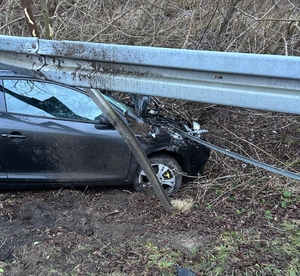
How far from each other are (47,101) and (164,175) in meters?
1.72

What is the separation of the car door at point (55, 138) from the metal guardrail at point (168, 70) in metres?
1.53

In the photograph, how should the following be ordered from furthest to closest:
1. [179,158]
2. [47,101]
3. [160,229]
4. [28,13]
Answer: [179,158] → [28,13] → [47,101] → [160,229]

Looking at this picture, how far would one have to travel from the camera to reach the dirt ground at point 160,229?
8.87 feet

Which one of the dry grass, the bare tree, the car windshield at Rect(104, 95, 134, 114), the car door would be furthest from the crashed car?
the dry grass

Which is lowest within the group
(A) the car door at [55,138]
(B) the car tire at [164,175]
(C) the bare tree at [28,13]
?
(B) the car tire at [164,175]

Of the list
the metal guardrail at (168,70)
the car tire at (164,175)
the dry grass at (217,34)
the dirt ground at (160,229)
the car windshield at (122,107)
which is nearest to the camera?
the metal guardrail at (168,70)

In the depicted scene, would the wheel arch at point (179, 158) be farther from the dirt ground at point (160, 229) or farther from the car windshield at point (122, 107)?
the car windshield at point (122, 107)

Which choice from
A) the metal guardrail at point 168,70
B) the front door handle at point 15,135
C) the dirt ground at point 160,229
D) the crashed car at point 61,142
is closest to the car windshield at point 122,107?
the crashed car at point 61,142

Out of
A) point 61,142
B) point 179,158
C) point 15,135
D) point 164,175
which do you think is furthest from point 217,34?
point 15,135

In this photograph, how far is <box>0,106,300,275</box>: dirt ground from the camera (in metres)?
2.70

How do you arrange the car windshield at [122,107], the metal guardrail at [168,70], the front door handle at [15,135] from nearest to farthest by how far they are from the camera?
the metal guardrail at [168,70] < the front door handle at [15,135] < the car windshield at [122,107]

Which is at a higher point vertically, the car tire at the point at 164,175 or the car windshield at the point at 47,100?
the car windshield at the point at 47,100

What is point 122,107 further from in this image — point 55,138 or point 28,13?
point 28,13

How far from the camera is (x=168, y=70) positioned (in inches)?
77.6
